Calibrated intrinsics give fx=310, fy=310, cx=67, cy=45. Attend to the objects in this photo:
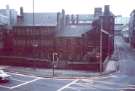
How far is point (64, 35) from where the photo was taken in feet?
233

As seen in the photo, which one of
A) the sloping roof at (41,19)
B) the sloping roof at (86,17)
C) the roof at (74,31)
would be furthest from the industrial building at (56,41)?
the sloping roof at (86,17)

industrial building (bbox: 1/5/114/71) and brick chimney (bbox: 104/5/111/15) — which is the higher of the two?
brick chimney (bbox: 104/5/111/15)

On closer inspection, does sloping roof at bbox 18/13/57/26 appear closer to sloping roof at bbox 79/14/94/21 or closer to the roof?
the roof

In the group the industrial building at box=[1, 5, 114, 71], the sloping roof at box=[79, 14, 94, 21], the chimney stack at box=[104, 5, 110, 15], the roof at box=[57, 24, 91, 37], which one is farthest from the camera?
the sloping roof at box=[79, 14, 94, 21]

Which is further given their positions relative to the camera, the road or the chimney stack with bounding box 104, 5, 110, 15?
the chimney stack with bounding box 104, 5, 110, 15

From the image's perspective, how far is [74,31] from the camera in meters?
72.8

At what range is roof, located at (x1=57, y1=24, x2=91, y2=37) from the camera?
70738 millimetres

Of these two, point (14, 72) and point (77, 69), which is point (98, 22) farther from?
point (14, 72)

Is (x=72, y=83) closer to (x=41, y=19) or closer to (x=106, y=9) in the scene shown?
(x=41, y=19)

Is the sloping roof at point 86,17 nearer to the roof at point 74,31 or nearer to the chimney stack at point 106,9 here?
the chimney stack at point 106,9

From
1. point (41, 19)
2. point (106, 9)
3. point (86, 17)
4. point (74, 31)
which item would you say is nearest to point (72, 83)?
point (74, 31)

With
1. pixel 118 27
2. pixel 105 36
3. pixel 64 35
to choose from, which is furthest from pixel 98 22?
pixel 118 27

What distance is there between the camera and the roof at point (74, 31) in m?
70.7

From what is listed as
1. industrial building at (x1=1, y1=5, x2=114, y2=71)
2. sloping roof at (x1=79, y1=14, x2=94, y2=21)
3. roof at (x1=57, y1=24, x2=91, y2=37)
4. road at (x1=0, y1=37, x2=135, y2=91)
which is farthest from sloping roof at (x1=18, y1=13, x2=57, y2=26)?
road at (x1=0, y1=37, x2=135, y2=91)
